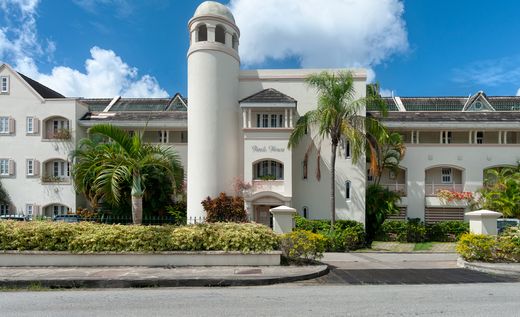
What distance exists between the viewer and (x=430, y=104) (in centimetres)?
3059

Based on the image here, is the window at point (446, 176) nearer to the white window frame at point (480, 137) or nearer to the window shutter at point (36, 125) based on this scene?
the white window frame at point (480, 137)

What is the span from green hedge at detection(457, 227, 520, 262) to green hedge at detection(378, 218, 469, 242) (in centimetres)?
839

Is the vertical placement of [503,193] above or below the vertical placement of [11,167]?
below

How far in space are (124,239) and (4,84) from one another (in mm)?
21041

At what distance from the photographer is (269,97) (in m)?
21.6

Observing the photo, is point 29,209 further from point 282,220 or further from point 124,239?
point 282,220

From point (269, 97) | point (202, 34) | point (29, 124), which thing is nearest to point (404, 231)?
point (269, 97)

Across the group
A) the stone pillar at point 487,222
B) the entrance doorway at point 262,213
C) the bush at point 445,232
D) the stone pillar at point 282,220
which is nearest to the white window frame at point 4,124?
the entrance doorway at point 262,213

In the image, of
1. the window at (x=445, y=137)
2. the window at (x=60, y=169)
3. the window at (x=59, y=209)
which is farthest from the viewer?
the window at (x=60, y=169)

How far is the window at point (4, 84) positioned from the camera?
25.0 metres

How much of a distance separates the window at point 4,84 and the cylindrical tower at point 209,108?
557 inches

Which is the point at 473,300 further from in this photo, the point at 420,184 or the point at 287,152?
the point at 420,184

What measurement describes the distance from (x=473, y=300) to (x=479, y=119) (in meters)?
19.9

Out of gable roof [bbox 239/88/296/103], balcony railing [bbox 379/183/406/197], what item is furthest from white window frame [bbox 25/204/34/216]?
balcony railing [bbox 379/183/406/197]
